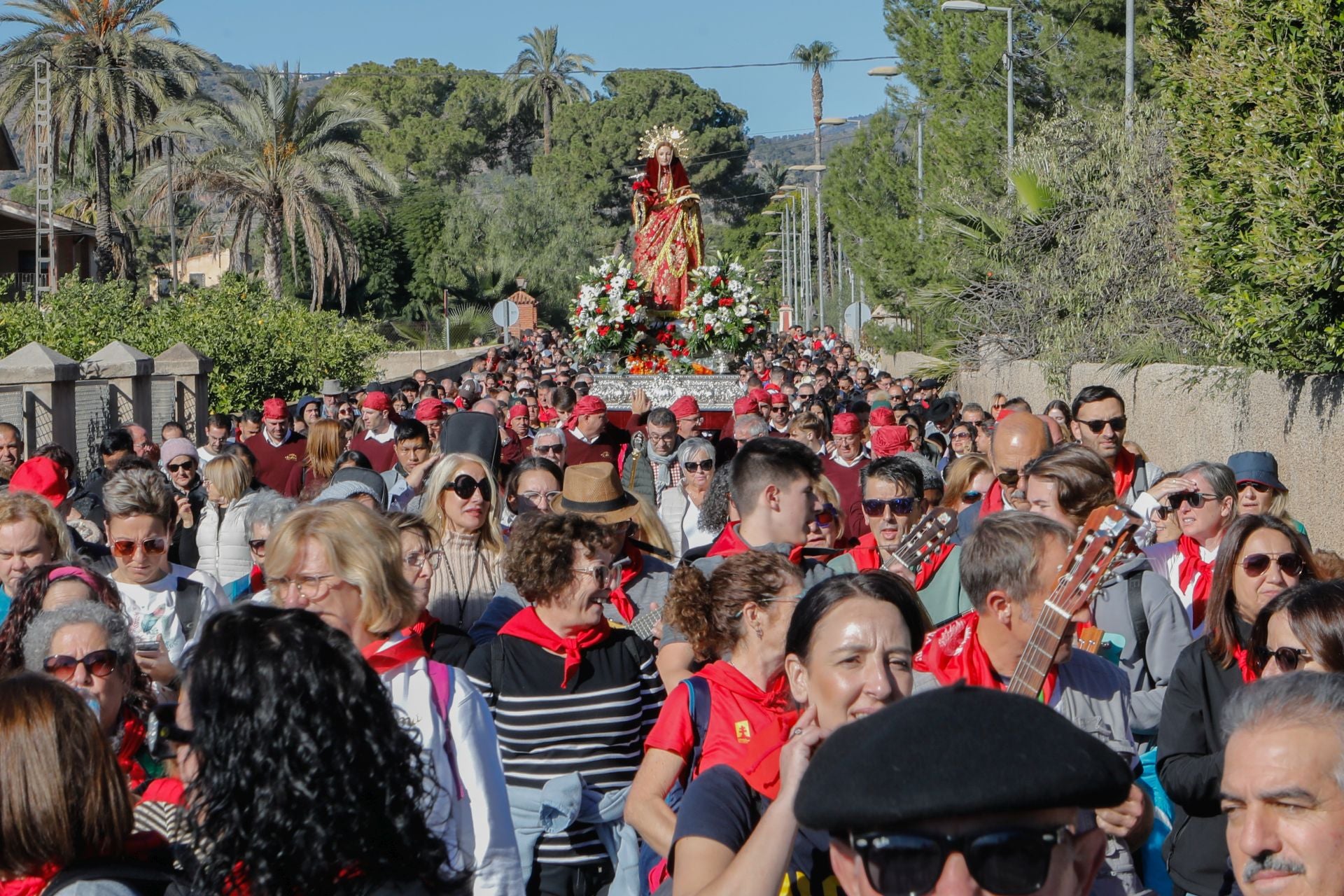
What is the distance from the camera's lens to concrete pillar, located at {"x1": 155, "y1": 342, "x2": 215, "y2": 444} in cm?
2019

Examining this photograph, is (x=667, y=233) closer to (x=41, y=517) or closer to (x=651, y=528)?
(x=651, y=528)

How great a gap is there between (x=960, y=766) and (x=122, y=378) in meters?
17.8

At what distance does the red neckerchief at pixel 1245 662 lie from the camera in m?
4.18

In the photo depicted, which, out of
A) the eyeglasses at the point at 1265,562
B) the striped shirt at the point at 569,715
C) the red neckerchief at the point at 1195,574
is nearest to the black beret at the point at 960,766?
the striped shirt at the point at 569,715

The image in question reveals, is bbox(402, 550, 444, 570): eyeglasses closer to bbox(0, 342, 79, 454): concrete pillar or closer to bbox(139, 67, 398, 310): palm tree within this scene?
bbox(0, 342, 79, 454): concrete pillar

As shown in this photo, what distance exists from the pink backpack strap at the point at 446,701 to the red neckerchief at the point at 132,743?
0.87m

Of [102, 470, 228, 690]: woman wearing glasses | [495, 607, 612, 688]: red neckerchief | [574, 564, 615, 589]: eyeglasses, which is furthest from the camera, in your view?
[102, 470, 228, 690]: woman wearing glasses

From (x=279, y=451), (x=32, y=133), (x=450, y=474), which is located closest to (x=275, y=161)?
(x=32, y=133)

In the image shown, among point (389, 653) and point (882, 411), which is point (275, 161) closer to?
point (882, 411)

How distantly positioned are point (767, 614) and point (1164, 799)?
4.65 feet

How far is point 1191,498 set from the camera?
6227mm

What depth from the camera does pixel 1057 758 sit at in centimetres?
172

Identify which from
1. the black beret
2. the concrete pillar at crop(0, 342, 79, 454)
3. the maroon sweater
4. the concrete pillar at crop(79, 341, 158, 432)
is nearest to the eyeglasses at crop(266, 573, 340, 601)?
the black beret

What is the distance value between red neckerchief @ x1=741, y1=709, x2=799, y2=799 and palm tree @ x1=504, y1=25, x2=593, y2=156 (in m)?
91.6
